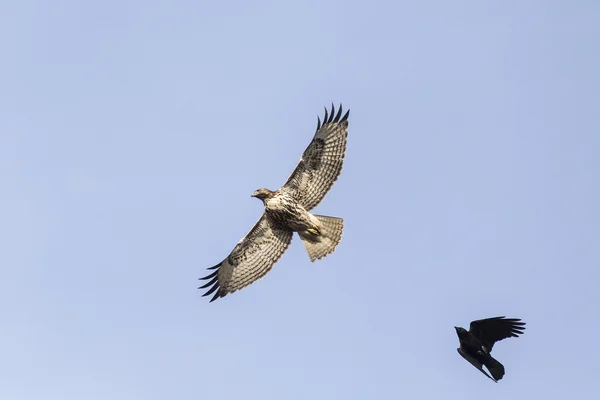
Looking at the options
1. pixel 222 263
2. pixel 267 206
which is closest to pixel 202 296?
pixel 222 263

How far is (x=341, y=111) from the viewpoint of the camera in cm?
2412

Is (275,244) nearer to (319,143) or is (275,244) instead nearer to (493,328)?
(319,143)

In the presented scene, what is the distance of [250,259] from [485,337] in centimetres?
588

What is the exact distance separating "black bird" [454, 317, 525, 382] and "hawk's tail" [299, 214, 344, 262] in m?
3.84

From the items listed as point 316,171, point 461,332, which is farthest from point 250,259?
point 461,332

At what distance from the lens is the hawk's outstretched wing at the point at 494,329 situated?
68.1 feet

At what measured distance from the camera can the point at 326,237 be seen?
23.9 m

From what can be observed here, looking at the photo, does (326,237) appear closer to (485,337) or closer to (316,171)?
(316,171)

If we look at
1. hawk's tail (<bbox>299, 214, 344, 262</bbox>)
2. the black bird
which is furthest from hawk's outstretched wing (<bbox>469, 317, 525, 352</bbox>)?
hawk's tail (<bbox>299, 214, 344, 262</bbox>)

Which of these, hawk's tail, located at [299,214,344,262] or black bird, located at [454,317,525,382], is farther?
hawk's tail, located at [299,214,344,262]

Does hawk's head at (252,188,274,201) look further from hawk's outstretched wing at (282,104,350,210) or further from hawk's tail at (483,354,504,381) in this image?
hawk's tail at (483,354,504,381)

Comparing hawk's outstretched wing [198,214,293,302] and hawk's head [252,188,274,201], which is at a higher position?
hawk's head [252,188,274,201]

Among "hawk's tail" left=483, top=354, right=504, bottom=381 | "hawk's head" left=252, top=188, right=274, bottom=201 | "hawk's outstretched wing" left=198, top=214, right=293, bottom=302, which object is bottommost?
"hawk's tail" left=483, top=354, right=504, bottom=381

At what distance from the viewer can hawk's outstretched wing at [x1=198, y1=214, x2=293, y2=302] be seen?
80.1ft
